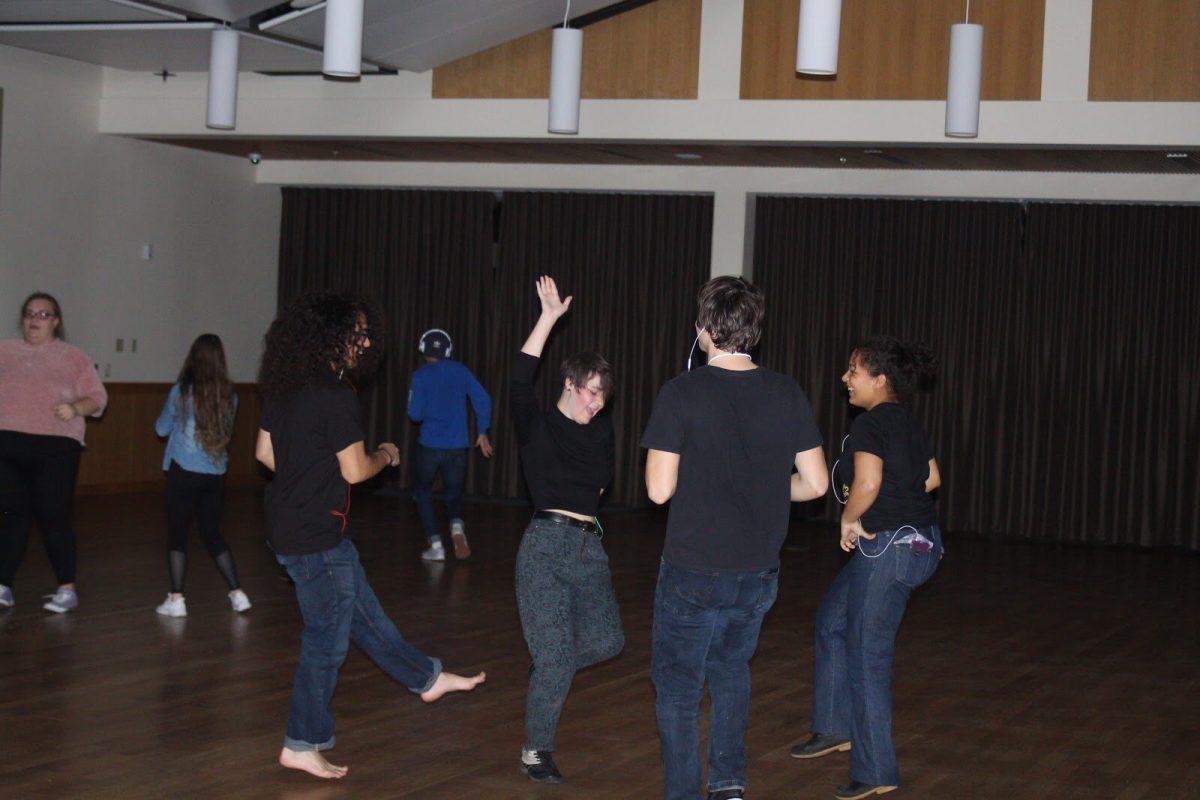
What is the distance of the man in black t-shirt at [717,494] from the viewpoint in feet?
11.6

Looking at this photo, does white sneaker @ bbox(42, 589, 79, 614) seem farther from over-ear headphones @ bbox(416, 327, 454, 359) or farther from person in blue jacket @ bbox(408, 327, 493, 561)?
over-ear headphones @ bbox(416, 327, 454, 359)

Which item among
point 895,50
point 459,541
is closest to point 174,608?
point 459,541

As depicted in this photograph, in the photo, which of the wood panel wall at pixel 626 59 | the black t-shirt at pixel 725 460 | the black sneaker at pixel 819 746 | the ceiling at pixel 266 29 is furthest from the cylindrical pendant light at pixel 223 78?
the black t-shirt at pixel 725 460

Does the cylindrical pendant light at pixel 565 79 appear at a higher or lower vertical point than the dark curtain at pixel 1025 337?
higher

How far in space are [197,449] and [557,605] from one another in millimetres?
2945

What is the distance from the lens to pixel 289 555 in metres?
4.13

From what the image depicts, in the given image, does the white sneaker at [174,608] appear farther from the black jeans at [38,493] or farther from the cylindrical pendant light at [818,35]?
the cylindrical pendant light at [818,35]

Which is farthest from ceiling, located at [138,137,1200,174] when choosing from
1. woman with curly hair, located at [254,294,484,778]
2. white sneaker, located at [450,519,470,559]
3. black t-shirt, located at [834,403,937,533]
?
woman with curly hair, located at [254,294,484,778]

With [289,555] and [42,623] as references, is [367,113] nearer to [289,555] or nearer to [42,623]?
[42,623]

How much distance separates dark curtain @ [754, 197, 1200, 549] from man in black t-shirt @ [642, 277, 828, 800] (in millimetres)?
8616

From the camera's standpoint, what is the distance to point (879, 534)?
425cm

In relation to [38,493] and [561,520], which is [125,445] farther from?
[561,520]

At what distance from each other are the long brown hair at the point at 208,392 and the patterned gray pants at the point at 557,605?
8.85 feet

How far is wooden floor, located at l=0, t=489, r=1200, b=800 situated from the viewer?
4480mm
